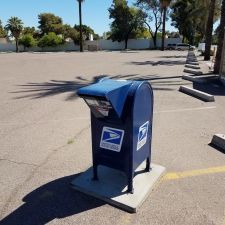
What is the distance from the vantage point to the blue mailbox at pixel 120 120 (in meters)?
3.47

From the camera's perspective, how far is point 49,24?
75.6 meters

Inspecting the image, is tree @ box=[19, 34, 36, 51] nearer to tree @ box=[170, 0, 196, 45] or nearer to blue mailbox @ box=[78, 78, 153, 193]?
tree @ box=[170, 0, 196, 45]

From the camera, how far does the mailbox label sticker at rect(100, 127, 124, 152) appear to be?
12.2 ft

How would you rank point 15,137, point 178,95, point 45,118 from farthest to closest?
point 178,95 < point 45,118 < point 15,137

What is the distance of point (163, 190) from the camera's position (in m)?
4.08

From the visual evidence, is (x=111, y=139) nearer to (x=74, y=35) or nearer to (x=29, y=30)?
(x=74, y=35)

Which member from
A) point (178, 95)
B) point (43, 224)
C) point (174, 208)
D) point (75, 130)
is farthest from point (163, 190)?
point (178, 95)

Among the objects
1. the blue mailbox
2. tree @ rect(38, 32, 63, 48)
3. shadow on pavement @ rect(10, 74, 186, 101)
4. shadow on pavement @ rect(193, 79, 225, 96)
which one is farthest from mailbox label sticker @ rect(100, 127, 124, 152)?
tree @ rect(38, 32, 63, 48)

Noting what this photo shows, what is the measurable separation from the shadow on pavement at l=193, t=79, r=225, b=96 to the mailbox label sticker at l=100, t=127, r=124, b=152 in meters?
8.18

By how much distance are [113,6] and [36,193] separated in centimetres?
6511

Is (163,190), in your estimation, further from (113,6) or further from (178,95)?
(113,6)

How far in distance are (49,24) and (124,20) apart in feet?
69.8

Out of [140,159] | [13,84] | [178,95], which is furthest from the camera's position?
[13,84]

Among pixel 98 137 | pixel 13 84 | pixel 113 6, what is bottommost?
pixel 13 84
